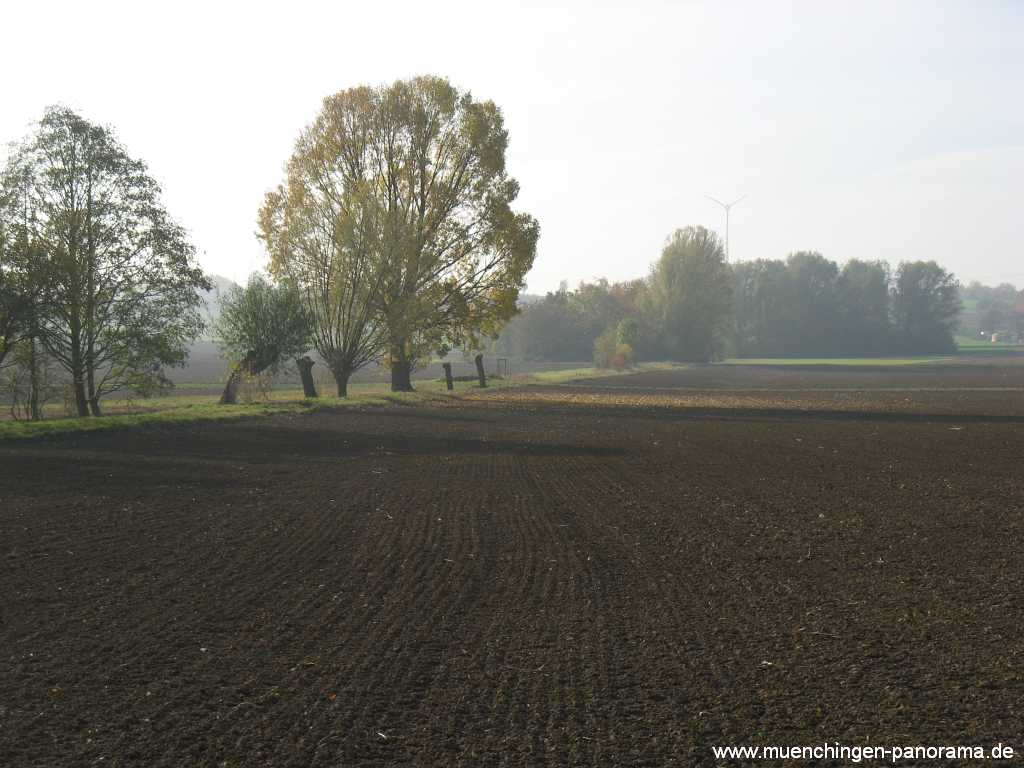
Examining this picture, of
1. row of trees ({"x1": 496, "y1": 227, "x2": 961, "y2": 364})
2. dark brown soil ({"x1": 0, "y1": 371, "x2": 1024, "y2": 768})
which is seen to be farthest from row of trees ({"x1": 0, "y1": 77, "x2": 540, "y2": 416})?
row of trees ({"x1": 496, "y1": 227, "x2": 961, "y2": 364})

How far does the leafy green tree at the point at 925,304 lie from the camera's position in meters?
138

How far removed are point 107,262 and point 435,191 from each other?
13.4 metres

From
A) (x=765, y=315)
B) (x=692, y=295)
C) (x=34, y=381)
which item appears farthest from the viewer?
(x=765, y=315)

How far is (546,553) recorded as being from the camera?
945cm

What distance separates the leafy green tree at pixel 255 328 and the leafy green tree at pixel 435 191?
12.4 feet

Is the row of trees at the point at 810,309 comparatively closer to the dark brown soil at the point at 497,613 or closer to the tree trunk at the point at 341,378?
the tree trunk at the point at 341,378

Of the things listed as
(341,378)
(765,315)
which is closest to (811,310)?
(765,315)

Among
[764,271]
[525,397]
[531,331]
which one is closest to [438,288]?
[525,397]

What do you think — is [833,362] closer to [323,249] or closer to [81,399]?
[323,249]

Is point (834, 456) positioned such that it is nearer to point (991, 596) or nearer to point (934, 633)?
point (991, 596)

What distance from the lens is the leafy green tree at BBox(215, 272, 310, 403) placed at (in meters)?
34.4

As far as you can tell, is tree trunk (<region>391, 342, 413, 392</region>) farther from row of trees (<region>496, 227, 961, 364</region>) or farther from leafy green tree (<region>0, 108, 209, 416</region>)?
row of trees (<region>496, 227, 961, 364</region>)

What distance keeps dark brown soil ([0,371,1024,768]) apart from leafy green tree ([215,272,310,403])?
1895cm

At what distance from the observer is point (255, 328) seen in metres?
34.5
